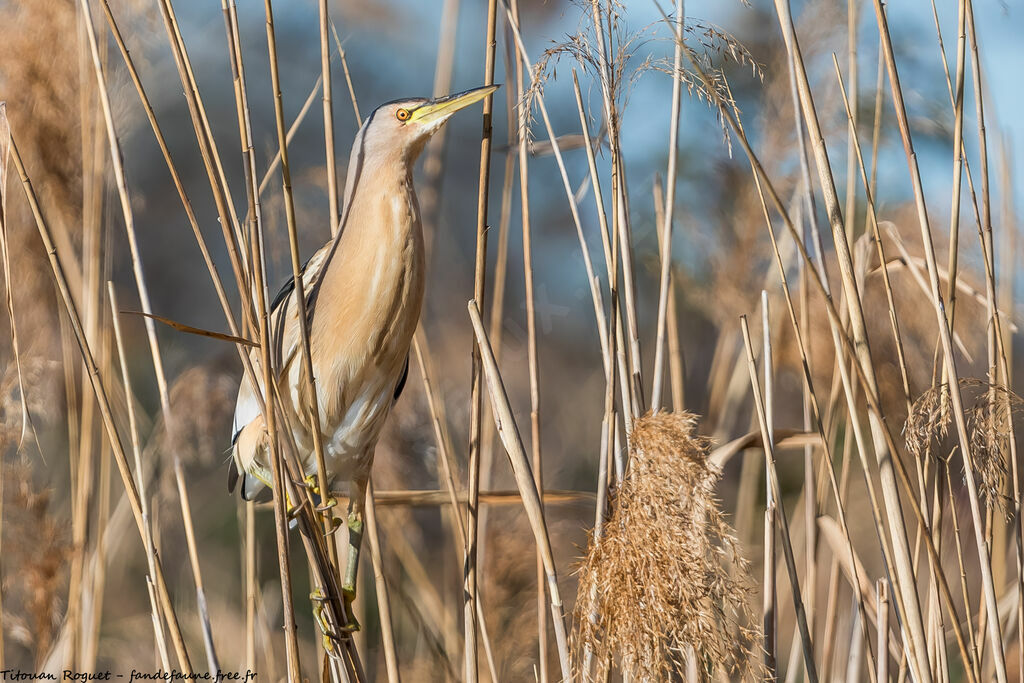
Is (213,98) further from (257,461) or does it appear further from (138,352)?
(257,461)

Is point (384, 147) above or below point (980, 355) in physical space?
above

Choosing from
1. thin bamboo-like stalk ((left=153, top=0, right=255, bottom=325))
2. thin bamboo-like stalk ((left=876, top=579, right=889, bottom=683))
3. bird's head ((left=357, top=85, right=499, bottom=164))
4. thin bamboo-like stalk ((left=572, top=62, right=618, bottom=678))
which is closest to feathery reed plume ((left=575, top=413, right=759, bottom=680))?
thin bamboo-like stalk ((left=572, top=62, right=618, bottom=678))

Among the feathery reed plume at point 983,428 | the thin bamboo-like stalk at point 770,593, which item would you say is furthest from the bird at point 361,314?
the feathery reed plume at point 983,428

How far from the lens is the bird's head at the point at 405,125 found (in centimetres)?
140

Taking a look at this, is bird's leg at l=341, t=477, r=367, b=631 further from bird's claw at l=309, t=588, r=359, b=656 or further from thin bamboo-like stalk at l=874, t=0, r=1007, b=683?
thin bamboo-like stalk at l=874, t=0, r=1007, b=683

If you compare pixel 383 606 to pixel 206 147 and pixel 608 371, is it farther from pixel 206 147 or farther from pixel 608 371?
pixel 206 147

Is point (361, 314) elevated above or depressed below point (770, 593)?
above

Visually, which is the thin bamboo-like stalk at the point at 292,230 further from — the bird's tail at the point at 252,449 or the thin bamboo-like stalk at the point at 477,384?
the bird's tail at the point at 252,449

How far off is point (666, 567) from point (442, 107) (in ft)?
2.73

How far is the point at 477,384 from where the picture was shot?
1.20 m

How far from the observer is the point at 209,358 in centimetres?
219

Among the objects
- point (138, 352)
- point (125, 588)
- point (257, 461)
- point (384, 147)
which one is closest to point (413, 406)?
point (257, 461)

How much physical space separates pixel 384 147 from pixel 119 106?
0.76 m

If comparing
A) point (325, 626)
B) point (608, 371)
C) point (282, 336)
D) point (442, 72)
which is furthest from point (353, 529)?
point (442, 72)
